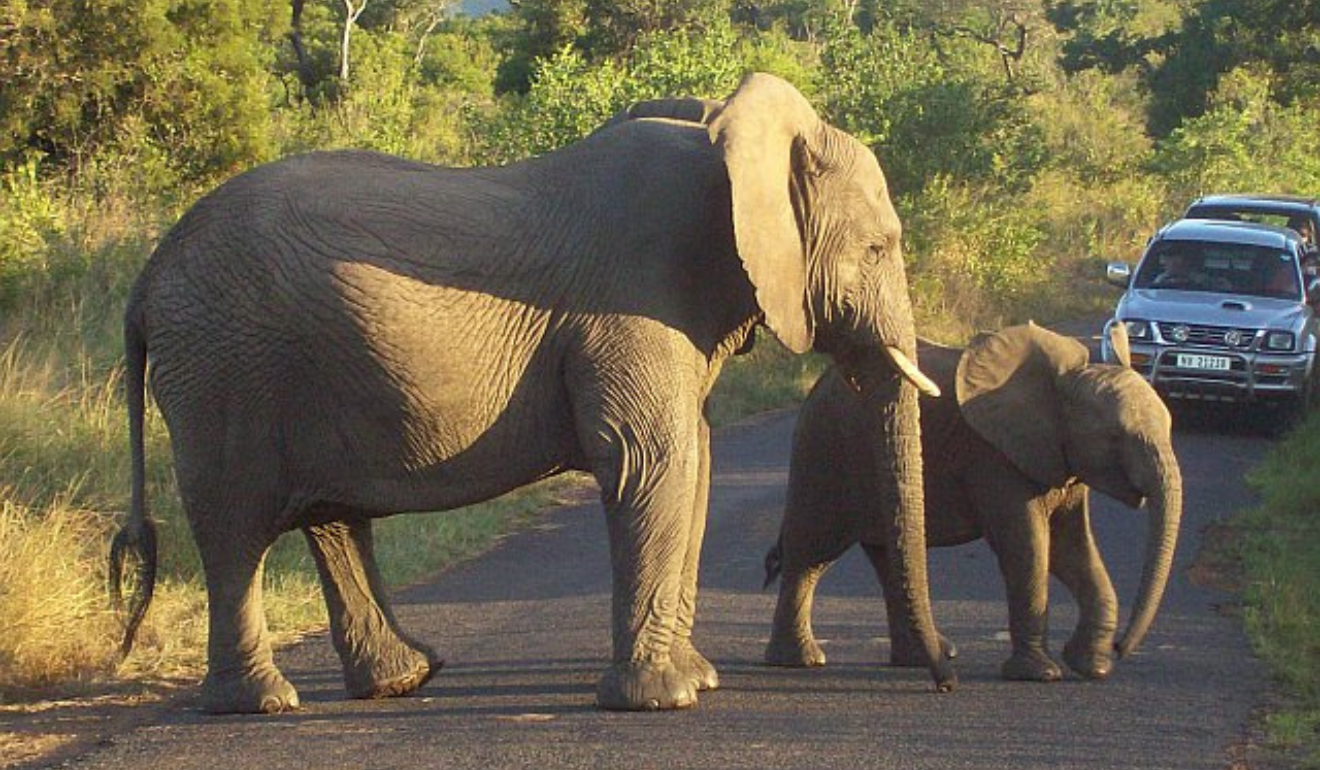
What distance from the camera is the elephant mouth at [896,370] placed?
762 centimetres

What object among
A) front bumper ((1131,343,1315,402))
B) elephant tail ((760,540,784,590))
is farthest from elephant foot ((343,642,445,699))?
front bumper ((1131,343,1315,402))

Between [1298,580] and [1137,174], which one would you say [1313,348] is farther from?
[1137,174]

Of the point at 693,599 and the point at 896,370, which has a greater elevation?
the point at 896,370

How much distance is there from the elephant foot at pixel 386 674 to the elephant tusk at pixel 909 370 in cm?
199

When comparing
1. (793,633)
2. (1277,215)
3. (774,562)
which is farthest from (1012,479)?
(1277,215)

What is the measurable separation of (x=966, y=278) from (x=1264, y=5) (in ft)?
61.9

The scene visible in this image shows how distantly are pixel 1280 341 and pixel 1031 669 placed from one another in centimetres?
1011

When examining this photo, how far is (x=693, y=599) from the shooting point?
7816 millimetres

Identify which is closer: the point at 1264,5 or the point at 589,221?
the point at 589,221

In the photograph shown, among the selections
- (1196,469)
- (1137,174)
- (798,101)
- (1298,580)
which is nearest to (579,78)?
(1196,469)

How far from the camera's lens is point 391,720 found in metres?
7.30

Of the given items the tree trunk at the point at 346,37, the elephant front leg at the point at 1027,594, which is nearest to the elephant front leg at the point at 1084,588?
the elephant front leg at the point at 1027,594

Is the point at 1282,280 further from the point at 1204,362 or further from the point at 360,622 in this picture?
the point at 360,622

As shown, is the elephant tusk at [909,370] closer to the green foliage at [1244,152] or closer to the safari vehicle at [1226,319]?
the safari vehicle at [1226,319]
